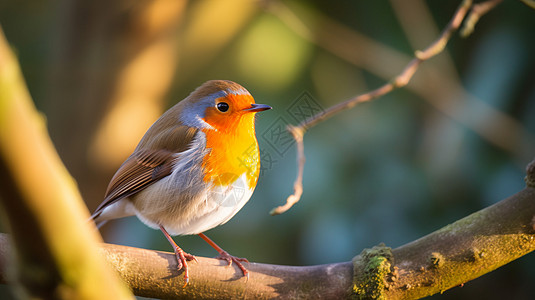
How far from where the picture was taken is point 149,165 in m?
2.13

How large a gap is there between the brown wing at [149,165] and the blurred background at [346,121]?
43.3 inches

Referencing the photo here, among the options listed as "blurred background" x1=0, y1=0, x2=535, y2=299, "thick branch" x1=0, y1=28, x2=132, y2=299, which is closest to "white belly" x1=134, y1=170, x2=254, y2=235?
"thick branch" x1=0, y1=28, x2=132, y2=299

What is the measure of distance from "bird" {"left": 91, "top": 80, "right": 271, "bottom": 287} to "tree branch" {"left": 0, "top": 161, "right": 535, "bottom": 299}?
8 cm

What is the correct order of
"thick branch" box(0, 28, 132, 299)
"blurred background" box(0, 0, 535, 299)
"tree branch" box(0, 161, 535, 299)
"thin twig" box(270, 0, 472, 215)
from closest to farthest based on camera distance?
"thick branch" box(0, 28, 132, 299) < "thin twig" box(270, 0, 472, 215) < "tree branch" box(0, 161, 535, 299) < "blurred background" box(0, 0, 535, 299)

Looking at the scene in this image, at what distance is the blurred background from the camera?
3387 millimetres

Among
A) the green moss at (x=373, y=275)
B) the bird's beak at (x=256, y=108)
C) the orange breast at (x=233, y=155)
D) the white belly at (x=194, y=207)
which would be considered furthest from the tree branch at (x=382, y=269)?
the bird's beak at (x=256, y=108)

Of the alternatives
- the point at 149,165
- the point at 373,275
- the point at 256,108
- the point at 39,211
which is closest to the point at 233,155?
the point at 256,108

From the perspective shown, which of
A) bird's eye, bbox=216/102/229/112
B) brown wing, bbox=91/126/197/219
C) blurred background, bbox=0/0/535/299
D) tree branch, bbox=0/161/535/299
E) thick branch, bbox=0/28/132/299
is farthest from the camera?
blurred background, bbox=0/0/535/299

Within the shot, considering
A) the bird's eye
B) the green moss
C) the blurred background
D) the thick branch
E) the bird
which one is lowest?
the thick branch

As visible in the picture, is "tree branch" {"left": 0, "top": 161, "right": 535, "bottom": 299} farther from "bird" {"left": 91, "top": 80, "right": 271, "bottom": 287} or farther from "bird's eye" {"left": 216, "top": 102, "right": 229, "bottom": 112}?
"bird's eye" {"left": 216, "top": 102, "right": 229, "bottom": 112}

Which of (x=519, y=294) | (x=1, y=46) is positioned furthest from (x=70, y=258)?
(x=519, y=294)

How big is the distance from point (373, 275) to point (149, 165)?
3.15 ft

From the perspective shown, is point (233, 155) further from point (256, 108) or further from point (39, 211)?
point (39, 211)

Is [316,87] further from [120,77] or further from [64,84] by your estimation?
[64,84]
